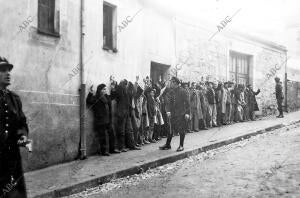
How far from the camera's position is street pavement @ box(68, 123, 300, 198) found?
5.77 m

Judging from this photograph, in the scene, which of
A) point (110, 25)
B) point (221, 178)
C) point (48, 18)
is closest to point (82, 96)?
point (48, 18)

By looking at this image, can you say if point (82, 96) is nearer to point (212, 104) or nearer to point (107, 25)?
point (107, 25)

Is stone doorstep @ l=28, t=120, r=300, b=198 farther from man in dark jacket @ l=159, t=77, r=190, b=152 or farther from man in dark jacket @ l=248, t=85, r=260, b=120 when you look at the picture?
man in dark jacket @ l=248, t=85, r=260, b=120

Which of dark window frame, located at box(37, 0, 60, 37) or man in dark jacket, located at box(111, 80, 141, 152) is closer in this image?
dark window frame, located at box(37, 0, 60, 37)

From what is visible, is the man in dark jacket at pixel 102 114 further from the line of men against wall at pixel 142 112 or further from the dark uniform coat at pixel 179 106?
the dark uniform coat at pixel 179 106

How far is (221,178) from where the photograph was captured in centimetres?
664

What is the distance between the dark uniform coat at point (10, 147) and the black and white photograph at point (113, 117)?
10 mm

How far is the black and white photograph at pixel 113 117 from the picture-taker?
19.6 feet

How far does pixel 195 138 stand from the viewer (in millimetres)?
11891

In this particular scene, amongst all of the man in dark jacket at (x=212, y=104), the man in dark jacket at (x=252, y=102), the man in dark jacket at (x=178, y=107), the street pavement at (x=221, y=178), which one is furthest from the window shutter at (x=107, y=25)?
the man in dark jacket at (x=252, y=102)

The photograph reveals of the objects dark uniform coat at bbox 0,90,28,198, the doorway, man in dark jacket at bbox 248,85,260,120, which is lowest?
dark uniform coat at bbox 0,90,28,198

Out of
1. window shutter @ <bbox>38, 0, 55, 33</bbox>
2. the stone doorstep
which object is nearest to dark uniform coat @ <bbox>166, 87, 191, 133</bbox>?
the stone doorstep

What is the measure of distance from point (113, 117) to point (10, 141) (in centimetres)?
672

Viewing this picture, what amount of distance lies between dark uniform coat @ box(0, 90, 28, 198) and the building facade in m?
3.84
